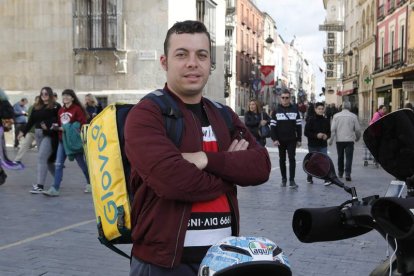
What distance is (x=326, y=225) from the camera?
1939 millimetres

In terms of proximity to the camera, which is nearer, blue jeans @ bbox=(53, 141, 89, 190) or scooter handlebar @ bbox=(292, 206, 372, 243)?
scooter handlebar @ bbox=(292, 206, 372, 243)

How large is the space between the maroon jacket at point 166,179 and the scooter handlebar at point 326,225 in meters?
0.37

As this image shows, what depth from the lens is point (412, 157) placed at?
6.69 ft

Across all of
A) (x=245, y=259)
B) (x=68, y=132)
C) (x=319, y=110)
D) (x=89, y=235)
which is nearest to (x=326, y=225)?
(x=245, y=259)

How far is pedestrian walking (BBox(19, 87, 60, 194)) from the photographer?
29.7 ft

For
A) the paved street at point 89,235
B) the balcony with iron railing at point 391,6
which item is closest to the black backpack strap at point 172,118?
the paved street at point 89,235

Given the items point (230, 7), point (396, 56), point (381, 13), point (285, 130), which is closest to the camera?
point (285, 130)

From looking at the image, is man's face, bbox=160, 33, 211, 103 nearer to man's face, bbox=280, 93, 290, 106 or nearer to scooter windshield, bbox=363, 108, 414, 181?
scooter windshield, bbox=363, 108, 414, 181

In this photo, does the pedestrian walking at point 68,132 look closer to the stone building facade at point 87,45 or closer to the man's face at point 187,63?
the man's face at point 187,63

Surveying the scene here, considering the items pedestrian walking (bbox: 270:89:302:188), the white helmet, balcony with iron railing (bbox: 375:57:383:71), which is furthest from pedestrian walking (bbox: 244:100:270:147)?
balcony with iron railing (bbox: 375:57:383:71)

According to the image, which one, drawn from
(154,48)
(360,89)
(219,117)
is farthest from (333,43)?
(219,117)

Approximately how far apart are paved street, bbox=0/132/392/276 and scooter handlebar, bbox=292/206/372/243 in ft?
9.89

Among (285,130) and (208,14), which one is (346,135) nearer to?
(285,130)

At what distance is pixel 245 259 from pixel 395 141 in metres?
0.79
